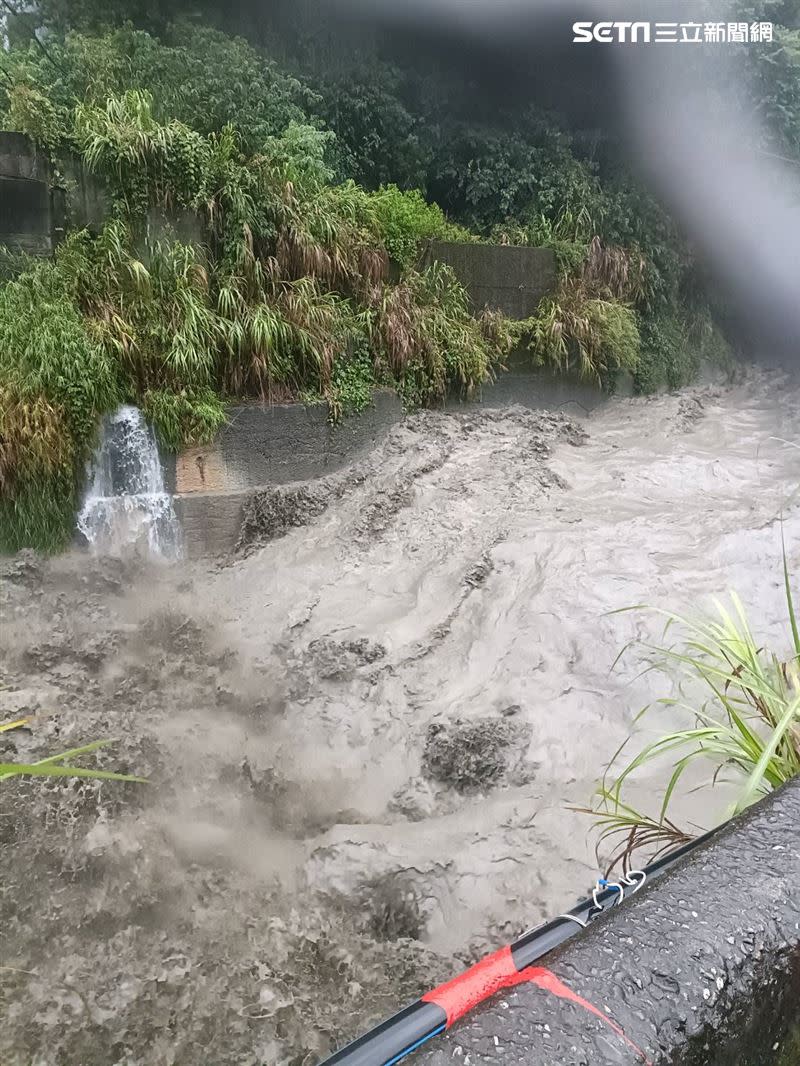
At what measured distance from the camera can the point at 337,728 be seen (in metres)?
3.76

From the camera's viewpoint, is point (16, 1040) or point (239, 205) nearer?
point (16, 1040)

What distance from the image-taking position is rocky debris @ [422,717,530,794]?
3.22 meters

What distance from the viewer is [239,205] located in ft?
19.8

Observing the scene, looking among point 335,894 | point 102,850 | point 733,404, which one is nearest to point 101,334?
point 102,850

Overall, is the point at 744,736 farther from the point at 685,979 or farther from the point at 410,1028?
the point at 410,1028

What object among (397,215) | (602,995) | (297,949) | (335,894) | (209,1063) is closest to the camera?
(602,995)

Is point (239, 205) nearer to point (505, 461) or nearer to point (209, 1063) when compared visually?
point (505, 461)

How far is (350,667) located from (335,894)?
1574mm

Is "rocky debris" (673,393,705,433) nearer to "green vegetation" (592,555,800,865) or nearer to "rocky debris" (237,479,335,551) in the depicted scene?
"rocky debris" (237,479,335,551)

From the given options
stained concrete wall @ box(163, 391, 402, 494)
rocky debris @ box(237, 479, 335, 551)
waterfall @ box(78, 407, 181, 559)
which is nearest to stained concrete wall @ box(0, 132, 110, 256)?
waterfall @ box(78, 407, 181, 559)

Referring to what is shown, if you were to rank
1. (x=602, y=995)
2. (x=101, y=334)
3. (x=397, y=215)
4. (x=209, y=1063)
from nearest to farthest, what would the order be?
(x=602, y=995), (x=209, y=1063), (x=101, y=334), (x=397, y=215)

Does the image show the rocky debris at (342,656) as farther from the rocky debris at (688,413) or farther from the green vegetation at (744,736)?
the rocky debris at (688,413)
